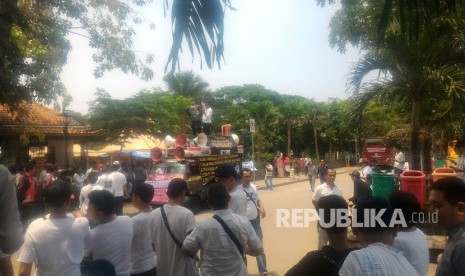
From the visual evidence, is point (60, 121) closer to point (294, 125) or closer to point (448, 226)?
point (448, 226)

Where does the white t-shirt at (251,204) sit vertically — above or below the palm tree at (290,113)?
below

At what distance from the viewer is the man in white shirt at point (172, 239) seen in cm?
432

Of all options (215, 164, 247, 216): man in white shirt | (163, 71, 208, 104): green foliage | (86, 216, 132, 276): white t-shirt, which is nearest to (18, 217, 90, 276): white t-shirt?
(86, 216, 132, 276): white t-shirt

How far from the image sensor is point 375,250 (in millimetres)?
2359

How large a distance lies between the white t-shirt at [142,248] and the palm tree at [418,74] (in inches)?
209

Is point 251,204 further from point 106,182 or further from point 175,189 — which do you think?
point 106,182

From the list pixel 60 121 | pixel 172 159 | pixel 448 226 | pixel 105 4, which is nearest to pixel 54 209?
pixel 448 226

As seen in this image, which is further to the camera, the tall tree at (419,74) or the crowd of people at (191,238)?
the tall tree at (419,74)

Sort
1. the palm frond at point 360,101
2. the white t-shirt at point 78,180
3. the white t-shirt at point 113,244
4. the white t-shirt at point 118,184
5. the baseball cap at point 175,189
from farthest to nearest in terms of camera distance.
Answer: the white t-shirt at point 78,180 → the white t-shirt at point 118,184 → the palm frond at point 360,101 → the baseball cap at point 175,189 → the white t-shirt at point 113,244

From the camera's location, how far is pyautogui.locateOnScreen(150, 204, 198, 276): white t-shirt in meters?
4.32

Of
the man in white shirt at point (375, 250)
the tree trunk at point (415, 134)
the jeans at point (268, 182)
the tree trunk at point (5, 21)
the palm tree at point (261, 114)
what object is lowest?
the jeans at point (268, 182)

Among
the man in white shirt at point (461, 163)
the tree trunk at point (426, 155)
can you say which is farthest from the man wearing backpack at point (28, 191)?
the man in white shirt at point (461, 163)

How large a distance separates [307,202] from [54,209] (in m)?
15.2

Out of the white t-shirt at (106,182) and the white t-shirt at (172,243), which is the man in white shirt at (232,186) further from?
the white t-shirt at (106,182)
